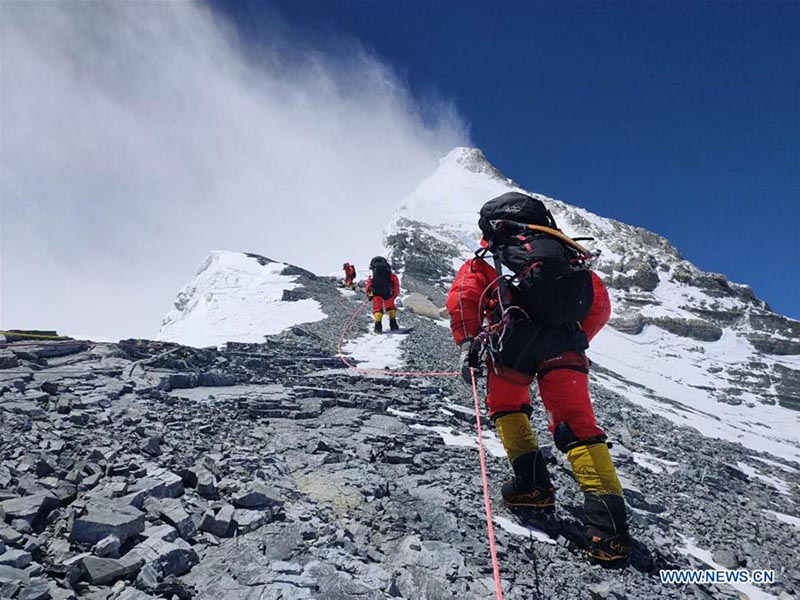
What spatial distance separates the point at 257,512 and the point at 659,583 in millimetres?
3279

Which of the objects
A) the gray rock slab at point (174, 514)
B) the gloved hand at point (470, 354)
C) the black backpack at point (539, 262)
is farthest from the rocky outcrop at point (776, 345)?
the gray rock slab at point (174, 514)

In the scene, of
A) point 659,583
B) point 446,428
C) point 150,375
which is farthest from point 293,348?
→ point 659,583

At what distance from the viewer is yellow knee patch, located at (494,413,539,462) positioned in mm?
4574

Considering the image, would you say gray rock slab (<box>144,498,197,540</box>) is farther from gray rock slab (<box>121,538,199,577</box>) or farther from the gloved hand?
the gloved hand

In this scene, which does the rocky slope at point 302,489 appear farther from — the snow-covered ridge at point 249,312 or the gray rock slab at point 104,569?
the snow-covered ridge at point 249,312

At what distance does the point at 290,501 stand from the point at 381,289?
1279cm

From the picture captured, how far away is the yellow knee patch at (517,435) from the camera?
4574 mm

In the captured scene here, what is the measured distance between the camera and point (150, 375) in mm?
8180

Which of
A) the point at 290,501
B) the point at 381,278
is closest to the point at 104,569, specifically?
the point at 290,501

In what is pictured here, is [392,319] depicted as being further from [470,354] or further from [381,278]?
[470,354]

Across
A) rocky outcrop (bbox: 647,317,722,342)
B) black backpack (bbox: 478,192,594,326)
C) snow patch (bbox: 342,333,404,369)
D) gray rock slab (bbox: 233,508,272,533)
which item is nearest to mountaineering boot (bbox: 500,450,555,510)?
black backpack (bbox: 478,192,594,326)

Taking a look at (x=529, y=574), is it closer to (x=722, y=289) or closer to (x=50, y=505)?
(x=50, y=505)

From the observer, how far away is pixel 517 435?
181 inches

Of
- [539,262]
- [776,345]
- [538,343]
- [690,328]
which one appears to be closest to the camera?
[539,262]
